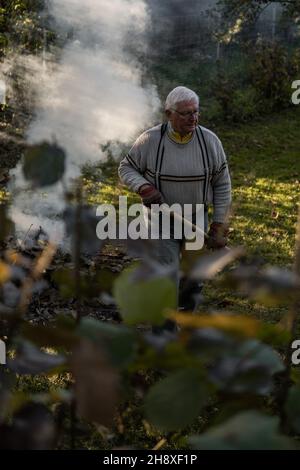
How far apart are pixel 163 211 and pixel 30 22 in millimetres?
8146

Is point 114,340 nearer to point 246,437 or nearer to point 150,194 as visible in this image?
point 246,437

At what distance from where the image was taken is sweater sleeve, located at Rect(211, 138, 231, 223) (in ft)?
13.2

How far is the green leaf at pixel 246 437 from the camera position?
1.91ft

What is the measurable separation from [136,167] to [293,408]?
3.43 meters

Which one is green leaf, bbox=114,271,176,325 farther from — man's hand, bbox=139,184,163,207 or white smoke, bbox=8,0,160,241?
white smoke, bbox=8,0,160,241

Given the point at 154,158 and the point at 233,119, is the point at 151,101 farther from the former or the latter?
the point at 154,158

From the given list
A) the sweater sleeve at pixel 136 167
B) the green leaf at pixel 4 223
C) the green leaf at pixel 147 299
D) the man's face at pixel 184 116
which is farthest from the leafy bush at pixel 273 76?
the green leaf at pixel 147 299

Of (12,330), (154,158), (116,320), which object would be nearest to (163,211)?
(154,158)

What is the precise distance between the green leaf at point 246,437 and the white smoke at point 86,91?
620 cm

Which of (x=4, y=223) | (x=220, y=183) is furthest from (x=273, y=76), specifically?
(x=4, y=223)

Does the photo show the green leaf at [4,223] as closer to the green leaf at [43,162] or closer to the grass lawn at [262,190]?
the green leaf at [43,162]

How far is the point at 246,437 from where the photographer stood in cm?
58

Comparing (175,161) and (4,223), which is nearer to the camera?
(4,223)

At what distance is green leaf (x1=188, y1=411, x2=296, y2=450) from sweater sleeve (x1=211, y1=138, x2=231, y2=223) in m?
3.46
